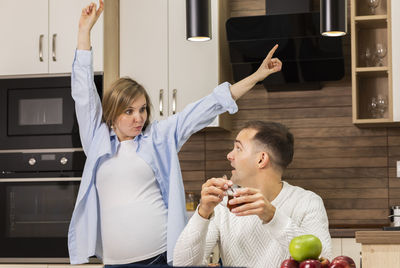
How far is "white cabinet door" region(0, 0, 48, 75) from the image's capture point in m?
4.08

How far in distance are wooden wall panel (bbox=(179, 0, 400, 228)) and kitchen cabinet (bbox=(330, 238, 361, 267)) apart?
1.12 feet

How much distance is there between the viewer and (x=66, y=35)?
4055 mm

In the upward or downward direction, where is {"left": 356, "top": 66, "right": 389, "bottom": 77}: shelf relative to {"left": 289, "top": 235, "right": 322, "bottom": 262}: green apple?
upward

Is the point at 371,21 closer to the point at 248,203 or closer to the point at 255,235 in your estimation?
the point at 255,235

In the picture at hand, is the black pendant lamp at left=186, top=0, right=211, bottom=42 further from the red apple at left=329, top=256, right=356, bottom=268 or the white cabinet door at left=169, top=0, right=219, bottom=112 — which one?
the white cabinet door at left=169, top=0, right=219, bottom=112

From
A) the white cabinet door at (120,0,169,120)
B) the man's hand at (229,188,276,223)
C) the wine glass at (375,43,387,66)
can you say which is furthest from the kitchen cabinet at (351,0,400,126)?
the man's hand at (229,188,276,223)

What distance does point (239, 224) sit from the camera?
7.23ft

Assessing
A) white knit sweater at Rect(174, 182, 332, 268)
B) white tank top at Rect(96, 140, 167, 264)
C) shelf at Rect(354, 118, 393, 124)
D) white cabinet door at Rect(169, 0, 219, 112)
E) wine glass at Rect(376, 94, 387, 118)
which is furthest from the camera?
white cabinet door at Rect(169, 0, 219, 112)

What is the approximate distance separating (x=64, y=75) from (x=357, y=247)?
1964mm

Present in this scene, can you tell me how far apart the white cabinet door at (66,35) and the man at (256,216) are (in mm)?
1921

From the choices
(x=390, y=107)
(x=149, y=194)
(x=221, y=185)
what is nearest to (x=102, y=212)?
(x=149, y=194)

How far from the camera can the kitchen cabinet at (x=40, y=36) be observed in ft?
13.3

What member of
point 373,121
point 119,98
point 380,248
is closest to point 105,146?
point 119,98

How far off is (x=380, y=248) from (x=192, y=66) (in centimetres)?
212
